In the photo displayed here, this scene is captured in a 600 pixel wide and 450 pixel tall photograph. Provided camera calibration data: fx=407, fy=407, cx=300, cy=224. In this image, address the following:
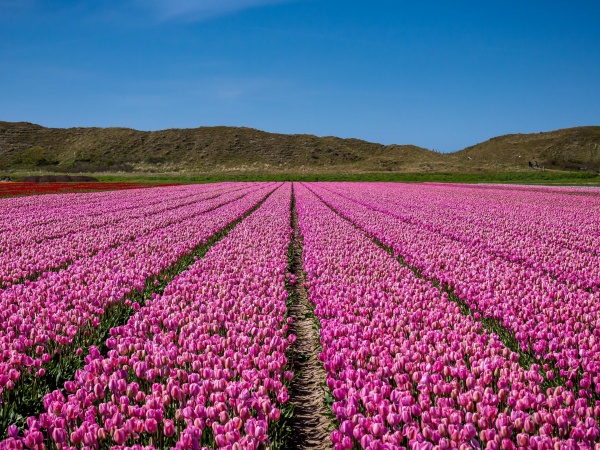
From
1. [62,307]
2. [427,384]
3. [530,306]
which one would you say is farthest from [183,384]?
[530,306]

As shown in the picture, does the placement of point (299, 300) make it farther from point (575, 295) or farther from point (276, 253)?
point (575, 295)

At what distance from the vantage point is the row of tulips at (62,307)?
3965mm

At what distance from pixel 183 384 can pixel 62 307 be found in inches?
120

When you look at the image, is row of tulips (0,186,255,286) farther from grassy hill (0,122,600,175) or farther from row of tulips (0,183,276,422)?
grassy hill (0,122,600,175)

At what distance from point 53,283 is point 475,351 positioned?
6177 millimetres

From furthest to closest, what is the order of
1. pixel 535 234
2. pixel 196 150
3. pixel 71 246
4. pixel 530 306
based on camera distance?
pixel 196 150 → pixel 535 234 → pixel 71 246 → pixel 530 306

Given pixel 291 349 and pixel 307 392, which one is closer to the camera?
pixel 307 392

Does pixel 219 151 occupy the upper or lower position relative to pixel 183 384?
upper

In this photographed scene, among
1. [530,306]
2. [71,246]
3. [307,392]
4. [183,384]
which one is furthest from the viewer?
[71,246]

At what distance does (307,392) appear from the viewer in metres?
4.21

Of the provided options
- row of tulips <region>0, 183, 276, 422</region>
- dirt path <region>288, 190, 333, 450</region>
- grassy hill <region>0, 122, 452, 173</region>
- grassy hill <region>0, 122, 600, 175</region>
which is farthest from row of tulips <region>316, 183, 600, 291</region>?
grassy hill <region>0, 122, 452, 173</region>

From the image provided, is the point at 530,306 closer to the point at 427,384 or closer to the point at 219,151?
the point at 427,384

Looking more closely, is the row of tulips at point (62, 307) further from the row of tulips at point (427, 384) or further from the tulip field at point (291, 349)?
the row of tulips at point (427, 384)

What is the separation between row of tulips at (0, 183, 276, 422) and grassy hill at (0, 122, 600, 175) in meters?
133
